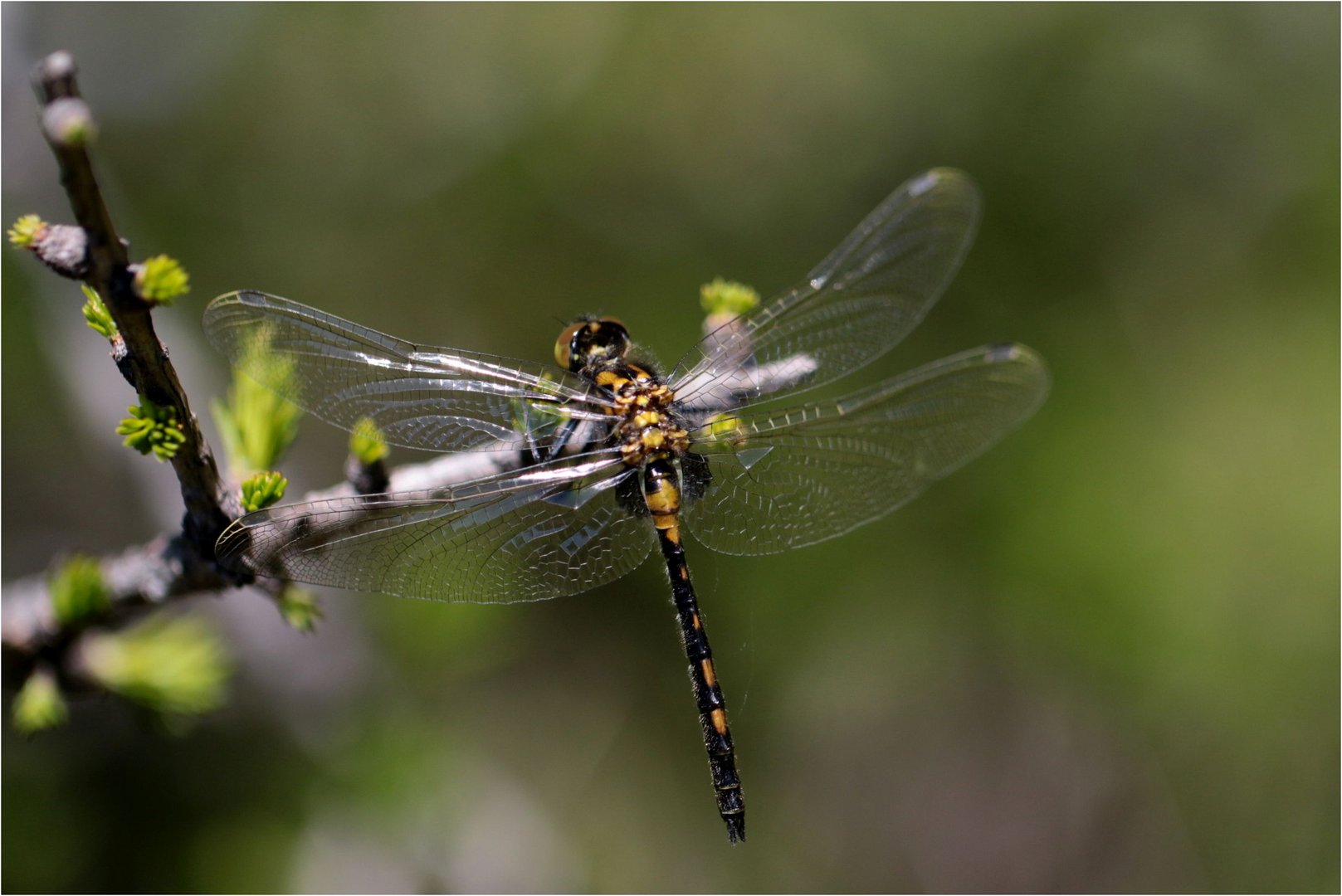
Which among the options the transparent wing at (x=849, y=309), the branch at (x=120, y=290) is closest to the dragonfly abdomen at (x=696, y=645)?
the transparent wing at (x=849, y=309)

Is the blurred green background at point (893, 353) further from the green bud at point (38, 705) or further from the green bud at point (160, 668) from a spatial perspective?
the green bud at point (38, 705)

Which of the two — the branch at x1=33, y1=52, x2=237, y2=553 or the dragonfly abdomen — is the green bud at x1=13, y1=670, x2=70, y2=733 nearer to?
the branch at x1=33, y1=52, x2=237, y2=553

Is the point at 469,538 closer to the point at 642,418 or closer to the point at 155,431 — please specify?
the point at 642,418

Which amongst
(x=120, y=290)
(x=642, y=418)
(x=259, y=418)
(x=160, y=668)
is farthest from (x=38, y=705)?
Result: (x=642, y=418)

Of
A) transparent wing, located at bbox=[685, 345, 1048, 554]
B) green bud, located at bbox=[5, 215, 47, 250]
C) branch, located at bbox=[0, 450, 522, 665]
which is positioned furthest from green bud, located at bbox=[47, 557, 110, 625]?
transparent wing, located at bbox=[685, 345, 1048, 554]

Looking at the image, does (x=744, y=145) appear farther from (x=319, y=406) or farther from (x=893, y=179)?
(x=319, y=406)

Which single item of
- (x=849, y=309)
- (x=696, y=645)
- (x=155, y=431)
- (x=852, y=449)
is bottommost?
(x=696, y=645)
